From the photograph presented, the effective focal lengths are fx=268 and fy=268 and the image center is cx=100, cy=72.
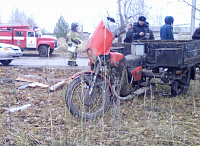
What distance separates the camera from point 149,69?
6.23m

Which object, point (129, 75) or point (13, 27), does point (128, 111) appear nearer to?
point (129, 75)

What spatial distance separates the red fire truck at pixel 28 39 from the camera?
21203mm

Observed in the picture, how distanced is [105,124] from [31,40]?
18.3m

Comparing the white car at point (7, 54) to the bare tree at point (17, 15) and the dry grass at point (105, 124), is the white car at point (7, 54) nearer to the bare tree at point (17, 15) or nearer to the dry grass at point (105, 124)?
the dry grass at point (105, 124)

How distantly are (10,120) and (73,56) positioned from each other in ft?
25.2

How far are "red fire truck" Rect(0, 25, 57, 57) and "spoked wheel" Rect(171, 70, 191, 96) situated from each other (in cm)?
1603

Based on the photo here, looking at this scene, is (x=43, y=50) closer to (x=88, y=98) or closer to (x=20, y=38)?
(x=20, y=38)

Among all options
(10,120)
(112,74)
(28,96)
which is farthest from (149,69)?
(10,120)

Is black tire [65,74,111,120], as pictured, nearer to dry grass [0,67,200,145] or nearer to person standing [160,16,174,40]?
dry grass [0,67,200,145]

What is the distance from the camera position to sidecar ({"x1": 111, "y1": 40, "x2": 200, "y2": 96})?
221 inches

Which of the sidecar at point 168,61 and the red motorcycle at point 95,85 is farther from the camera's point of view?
the sidecar at point 168,61

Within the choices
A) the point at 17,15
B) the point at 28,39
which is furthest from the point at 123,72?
the point at 17,15

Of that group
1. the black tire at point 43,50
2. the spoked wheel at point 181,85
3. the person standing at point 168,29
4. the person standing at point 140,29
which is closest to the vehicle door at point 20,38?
the black tire at point 43,50

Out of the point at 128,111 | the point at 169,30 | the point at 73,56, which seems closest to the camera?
the point at 128,111
